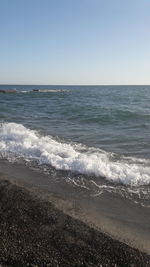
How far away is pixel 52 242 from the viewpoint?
4266 millimetres

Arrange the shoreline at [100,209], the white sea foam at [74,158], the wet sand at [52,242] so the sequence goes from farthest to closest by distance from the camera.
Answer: the white sea foam at [74,158] < the shoreline at [100,209] < the wet sand at [52,242]

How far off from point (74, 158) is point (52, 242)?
182 inches

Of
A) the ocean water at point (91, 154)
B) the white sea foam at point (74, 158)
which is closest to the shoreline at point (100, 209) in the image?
the ocean water at point (91, 154)

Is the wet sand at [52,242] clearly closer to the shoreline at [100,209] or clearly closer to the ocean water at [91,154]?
the shoreline at [100,209]

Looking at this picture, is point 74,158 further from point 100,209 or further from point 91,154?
point 100,209

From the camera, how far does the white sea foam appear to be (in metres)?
7.34

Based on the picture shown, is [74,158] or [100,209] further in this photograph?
[74,158]

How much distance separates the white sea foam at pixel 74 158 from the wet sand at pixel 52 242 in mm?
2546

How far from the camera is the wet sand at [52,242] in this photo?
152 inches

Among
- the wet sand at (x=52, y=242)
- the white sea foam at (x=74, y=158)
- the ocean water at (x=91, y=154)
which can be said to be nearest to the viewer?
the wet sand at (x=52, y=242)

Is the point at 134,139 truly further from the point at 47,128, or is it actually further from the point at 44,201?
the point at 44,201

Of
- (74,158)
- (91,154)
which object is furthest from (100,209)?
(91,154)

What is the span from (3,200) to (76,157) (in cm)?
375

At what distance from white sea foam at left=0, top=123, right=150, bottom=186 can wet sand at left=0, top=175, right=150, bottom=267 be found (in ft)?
8.35
